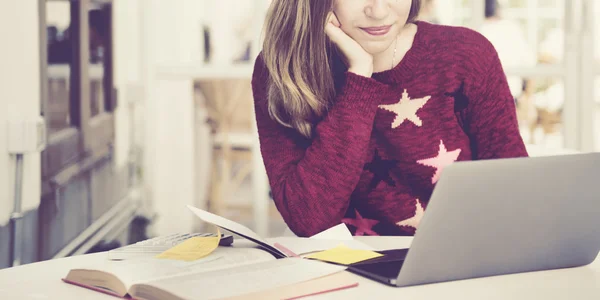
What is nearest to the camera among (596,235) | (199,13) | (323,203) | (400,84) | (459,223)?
(459,223)

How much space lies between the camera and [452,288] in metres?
0.92

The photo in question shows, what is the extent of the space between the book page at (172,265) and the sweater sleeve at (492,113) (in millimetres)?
672

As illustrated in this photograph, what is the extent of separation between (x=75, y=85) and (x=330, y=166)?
64.1 inches

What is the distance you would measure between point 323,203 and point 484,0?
2320 millimetres

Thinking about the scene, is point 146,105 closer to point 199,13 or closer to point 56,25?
point 199,13

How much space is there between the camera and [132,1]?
144 inches

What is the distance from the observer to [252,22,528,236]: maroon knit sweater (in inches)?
60.4

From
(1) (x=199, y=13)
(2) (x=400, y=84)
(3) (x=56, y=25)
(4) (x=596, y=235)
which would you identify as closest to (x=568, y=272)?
(4) (x=596, y=235)

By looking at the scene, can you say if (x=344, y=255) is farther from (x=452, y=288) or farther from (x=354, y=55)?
(x=354, y=55)

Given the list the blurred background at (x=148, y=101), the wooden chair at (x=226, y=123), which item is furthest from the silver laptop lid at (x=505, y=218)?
the wooden chair at (x=226, y=123)

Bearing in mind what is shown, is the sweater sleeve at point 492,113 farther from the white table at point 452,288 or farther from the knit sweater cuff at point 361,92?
the white table at point 452,288

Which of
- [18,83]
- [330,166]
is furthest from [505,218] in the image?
[18,83]

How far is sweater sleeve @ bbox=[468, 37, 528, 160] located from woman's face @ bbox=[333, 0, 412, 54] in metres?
0.20

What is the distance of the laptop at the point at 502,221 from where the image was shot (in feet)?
2.84
